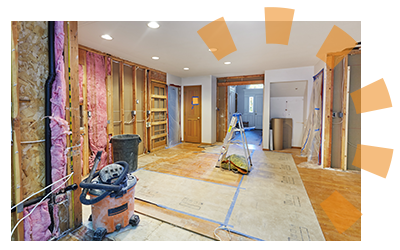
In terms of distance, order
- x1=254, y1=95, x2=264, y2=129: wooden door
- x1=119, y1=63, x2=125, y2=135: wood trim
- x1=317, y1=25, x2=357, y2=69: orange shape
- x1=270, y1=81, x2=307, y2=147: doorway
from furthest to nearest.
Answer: x1=254, y1=95, x2=264, y2=129: wooden door
x1=270, y1=81, x2=307, y2=147: doorway
x1=119, y1=63, x2=125, y2=135: wood trim
x1=317, y1=25, x2=357, y2=69: orange shape

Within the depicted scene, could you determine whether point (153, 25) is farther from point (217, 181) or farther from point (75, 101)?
point (217, 181)

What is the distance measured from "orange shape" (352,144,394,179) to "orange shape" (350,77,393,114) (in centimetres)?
67

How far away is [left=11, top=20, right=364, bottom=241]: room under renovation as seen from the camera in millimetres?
1521

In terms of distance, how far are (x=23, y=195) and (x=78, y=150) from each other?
1.73ft

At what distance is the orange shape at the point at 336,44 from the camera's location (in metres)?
2.58

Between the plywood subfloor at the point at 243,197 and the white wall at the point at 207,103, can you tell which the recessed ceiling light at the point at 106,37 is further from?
the white wall at the point at 207,103

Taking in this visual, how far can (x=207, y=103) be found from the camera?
5.92 meters

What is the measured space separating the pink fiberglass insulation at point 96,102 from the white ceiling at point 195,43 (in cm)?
32

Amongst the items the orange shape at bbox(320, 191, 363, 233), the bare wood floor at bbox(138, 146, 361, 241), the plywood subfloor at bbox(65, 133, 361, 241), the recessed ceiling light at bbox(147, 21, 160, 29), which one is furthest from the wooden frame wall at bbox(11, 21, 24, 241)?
the orange shape at bbox(320, 191, 363, 233)

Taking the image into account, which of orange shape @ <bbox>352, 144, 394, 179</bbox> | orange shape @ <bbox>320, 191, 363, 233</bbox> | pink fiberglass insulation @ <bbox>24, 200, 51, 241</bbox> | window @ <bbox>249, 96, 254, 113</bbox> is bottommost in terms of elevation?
orange shape @ <bbox>320, 191, 363, 233</bbox>

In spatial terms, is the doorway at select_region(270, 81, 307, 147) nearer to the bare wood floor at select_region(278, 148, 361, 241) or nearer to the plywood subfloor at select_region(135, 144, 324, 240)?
the bare wood floor at select_region(278, 148, 361, 241)

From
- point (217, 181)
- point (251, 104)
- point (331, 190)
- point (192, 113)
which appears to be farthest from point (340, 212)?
point (251, 104)

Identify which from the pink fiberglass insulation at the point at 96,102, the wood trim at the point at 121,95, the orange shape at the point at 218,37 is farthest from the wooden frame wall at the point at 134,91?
the orange shape at the point at 218,37
